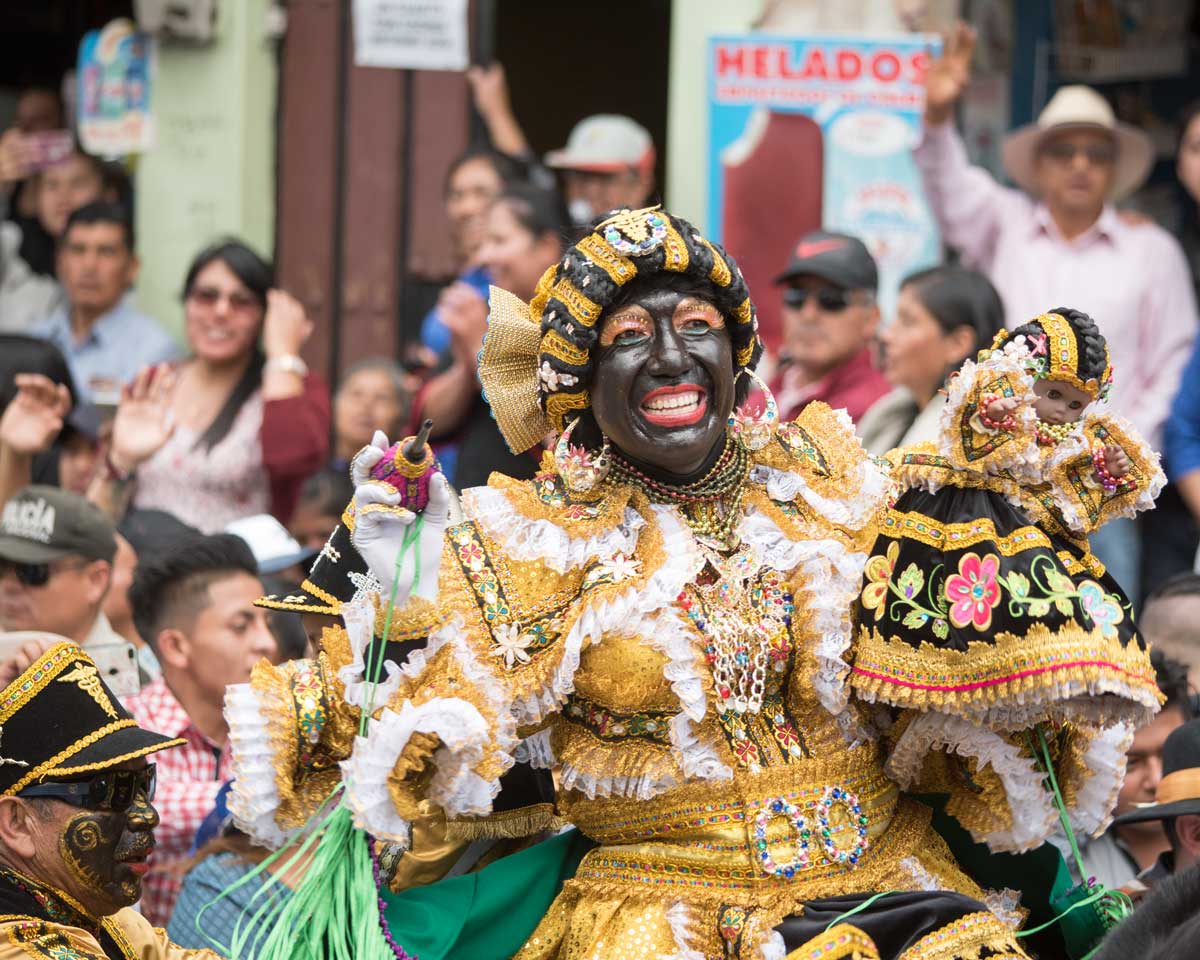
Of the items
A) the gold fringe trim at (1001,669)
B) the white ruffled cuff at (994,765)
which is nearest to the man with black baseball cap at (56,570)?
the white ruffled cuff at (994,765)

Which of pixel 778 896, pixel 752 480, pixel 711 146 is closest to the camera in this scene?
pixel 778 896

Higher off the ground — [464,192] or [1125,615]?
[464,192]

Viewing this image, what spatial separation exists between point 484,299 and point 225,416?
1041 mm

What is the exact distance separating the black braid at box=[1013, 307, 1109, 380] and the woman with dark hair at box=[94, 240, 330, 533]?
372cm

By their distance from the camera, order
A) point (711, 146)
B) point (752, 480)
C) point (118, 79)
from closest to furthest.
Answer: point (752, 480) < point (711, 146) < point (118, 79)

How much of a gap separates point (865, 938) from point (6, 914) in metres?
1.65

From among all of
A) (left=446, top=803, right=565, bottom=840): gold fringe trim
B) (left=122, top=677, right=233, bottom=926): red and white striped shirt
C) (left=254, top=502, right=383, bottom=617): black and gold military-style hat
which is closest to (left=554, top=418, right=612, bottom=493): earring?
(left=254, top=502, right=383, bottom=617): black and gold military-style hat

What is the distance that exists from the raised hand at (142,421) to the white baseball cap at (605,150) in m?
1.89

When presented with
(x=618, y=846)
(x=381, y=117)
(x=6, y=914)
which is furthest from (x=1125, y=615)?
(x=381, y=117)

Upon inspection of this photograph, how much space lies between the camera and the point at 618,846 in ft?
15.0

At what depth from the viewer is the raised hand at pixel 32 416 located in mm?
7406

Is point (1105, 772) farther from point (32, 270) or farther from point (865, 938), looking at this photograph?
point (32, 270)

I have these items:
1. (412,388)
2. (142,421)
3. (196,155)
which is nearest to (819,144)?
(412,388)

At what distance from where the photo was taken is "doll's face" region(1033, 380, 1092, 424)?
4.31 m
